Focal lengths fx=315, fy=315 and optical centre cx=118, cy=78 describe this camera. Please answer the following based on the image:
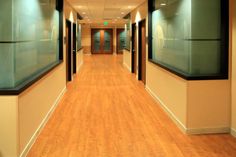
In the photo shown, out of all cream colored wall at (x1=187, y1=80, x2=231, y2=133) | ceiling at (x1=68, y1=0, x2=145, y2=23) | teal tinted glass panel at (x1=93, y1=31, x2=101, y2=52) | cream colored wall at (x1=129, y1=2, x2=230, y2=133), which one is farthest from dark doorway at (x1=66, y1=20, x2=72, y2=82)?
teal tinted glass panel at (x1=93, y1=31, x2=101, y2=52)

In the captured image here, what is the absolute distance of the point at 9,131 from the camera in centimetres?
397

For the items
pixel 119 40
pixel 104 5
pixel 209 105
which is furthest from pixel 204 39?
pixel 119 40

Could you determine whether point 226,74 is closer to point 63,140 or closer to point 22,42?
point 63,140

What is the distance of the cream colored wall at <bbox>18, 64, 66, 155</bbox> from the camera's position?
13.9 feet

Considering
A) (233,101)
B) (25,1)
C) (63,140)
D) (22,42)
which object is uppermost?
(25,1)

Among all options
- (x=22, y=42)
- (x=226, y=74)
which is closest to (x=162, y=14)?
(x=226, y=74)

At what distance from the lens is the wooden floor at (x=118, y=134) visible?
452 cm

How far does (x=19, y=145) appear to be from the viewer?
404cm

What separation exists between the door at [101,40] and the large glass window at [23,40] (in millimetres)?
21413

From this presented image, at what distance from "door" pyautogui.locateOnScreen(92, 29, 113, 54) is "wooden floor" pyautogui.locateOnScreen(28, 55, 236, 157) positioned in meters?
20.2

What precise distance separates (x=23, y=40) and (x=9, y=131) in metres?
1.37

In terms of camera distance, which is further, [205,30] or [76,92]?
[76,92]

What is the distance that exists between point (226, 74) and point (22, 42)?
3.28 meters

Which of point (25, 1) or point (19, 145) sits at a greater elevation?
point (25, 1)
